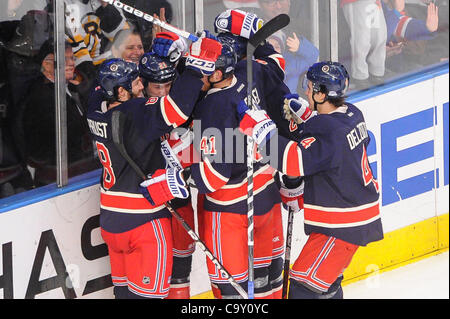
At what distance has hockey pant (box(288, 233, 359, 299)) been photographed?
4.37m

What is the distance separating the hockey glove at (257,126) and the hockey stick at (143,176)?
1.44 feet

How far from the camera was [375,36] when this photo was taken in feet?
18.1

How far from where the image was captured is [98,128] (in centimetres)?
431

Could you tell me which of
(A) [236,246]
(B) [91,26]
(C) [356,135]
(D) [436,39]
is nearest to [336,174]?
(C) [356,135]

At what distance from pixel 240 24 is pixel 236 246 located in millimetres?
907

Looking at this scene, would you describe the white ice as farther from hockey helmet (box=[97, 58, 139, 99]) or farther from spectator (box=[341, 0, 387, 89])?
hockey helmet (box=[97, 58, 139, 99])

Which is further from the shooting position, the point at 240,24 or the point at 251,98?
the point at 240,24

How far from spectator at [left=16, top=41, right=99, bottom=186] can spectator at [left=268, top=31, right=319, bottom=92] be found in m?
1.03

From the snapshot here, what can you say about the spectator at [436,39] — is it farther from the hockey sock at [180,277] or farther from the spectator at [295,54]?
the hockey sock at [180,277]

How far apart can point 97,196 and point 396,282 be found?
1645 mm

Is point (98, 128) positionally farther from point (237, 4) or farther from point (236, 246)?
point (237, 4)
